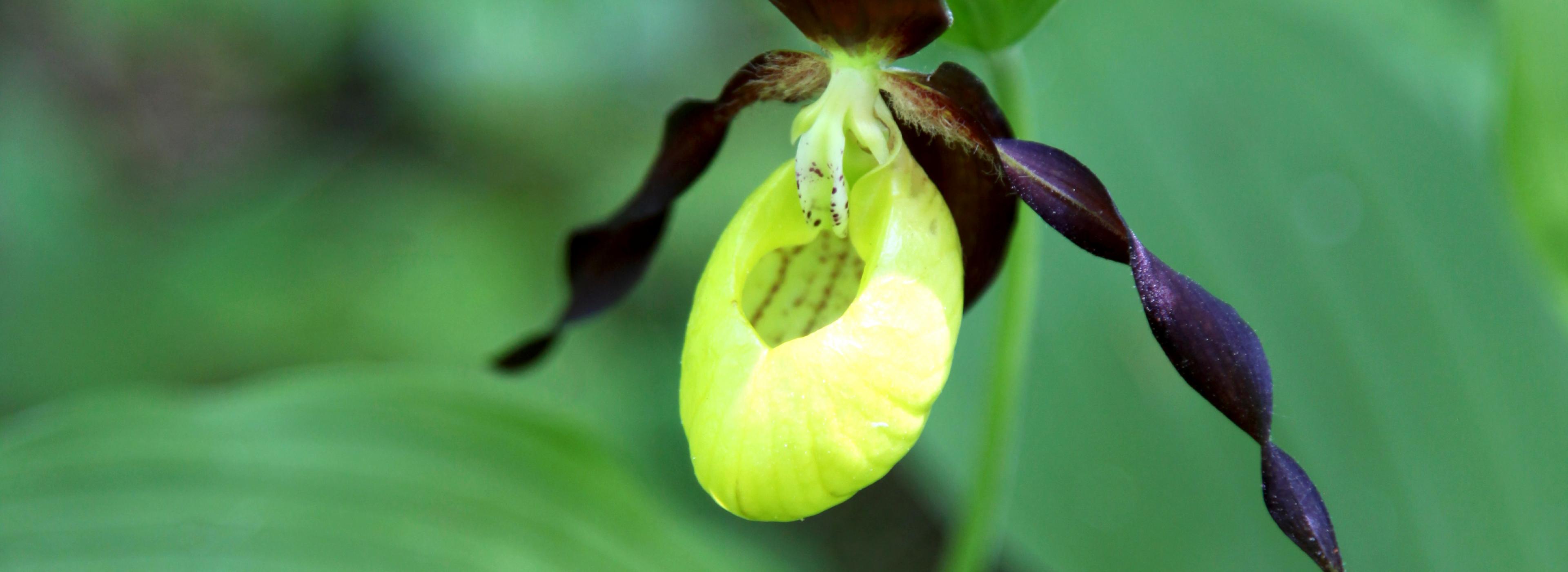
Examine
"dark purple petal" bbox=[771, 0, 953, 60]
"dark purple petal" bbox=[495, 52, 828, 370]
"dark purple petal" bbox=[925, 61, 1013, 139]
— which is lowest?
"dark purple petal" bbox=[495, 52, 828, 370]

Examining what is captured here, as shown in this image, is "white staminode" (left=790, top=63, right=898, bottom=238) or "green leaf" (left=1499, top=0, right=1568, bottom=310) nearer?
"white staminode" (left=790, top=63, right=898, bottom=238)

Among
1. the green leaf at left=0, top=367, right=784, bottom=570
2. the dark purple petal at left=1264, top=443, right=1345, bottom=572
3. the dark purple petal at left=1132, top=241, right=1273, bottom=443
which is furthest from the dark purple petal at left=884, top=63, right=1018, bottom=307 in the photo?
the green leaf at left=0, top=367, right=784, bottom=570

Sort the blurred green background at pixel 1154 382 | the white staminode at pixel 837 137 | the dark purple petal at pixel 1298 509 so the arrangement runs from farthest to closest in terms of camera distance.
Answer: the blurred green background at pixel 1154 382 < the white staminode at pixel 837 137 < the dark purple petal at pixel 1298 509

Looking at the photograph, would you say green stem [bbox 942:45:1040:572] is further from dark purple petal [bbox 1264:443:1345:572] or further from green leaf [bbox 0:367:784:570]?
green leaf [bbox 0:367:784:570]

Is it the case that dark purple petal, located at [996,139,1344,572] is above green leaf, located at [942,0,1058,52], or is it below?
below

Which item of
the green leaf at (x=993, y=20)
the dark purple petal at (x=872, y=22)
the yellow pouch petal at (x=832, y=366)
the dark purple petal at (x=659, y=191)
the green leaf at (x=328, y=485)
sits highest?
the green leaf at (x=993, y=20)

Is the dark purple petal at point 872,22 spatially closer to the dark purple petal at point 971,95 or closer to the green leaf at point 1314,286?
the dark purple petal at point 971,95

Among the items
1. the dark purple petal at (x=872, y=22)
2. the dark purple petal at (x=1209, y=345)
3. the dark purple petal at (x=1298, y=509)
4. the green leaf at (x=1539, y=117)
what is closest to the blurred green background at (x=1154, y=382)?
the green leaf at (x=1539, y=117)
